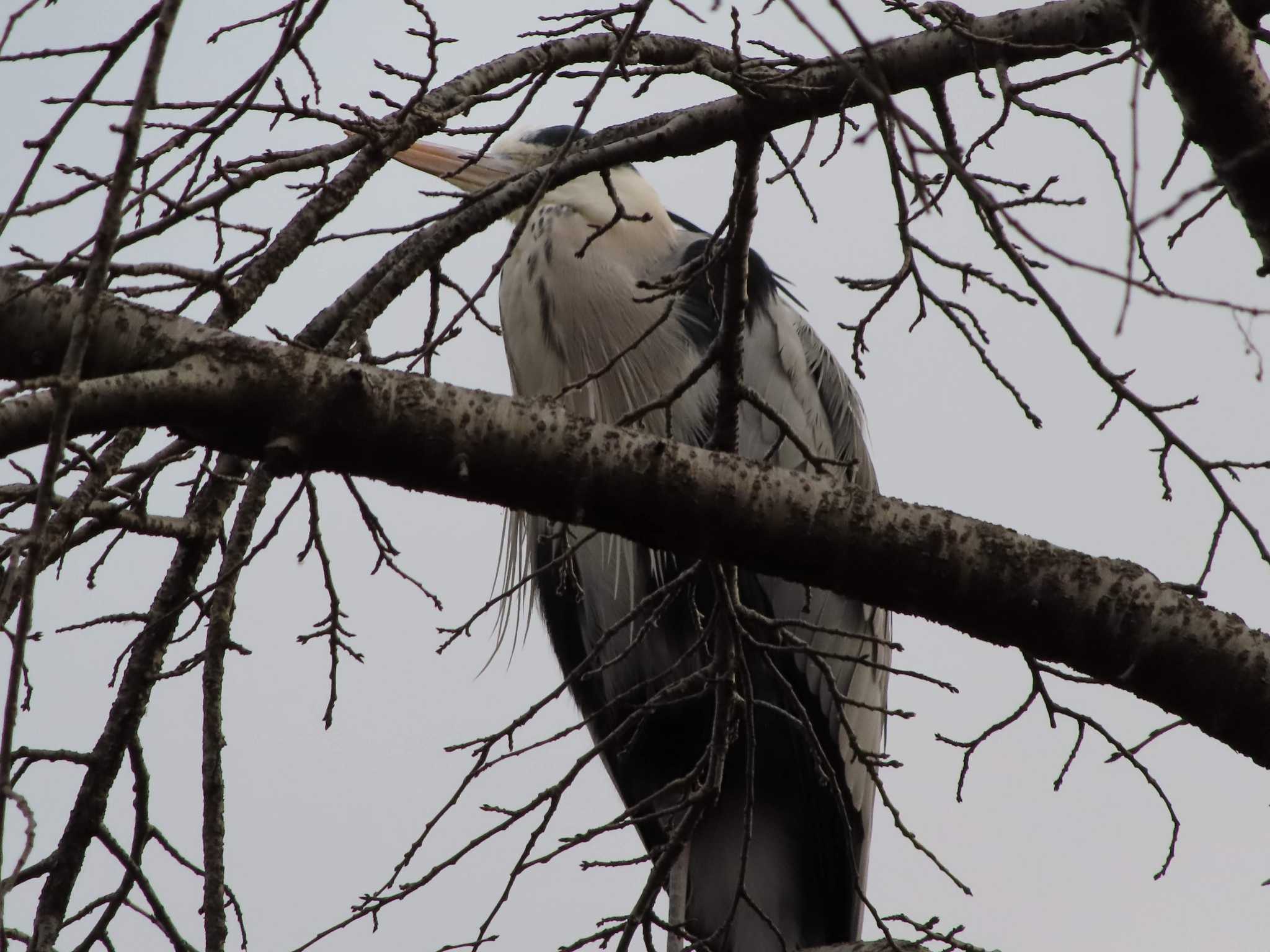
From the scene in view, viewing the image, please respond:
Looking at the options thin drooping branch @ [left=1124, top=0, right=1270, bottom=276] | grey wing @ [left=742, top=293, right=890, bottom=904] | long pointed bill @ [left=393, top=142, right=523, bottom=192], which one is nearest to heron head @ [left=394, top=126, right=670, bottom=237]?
long pointed bill @ [left=393, top=142, right=523, bottom=192]

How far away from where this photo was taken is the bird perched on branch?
3357 millimetres

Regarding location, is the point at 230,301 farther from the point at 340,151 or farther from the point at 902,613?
the point at 902,613

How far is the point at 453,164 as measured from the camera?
3.64 m

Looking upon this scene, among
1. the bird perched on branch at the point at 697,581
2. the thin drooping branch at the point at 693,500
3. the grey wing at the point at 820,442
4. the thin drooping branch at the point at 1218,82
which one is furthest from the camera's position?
the grey wing at the point at 820,442

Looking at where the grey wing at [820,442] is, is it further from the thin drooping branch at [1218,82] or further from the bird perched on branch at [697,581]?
the thin drooping branch at [1218,82]

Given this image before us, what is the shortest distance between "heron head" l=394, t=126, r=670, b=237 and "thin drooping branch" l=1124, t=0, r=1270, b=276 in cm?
201

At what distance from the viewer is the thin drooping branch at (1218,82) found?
1547 mm

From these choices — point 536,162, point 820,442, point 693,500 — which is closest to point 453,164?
point 536,162

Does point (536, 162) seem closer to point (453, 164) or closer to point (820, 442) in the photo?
point (453, 164)

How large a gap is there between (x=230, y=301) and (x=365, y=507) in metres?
0.35

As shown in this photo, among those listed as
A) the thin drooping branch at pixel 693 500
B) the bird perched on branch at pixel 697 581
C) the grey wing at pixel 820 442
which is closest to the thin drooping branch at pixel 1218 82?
the thin drooping branch at pixel 693 500

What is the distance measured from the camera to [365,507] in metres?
1.83

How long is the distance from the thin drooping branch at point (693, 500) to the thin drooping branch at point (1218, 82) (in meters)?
0.48

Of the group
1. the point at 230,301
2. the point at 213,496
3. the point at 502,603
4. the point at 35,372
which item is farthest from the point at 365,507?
the point at 502,603
